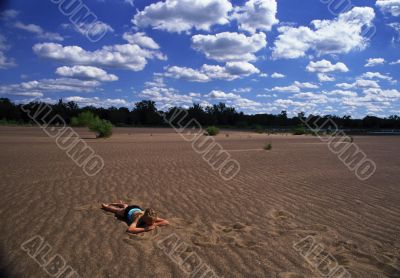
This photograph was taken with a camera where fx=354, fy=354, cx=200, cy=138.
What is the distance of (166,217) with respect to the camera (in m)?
6.62

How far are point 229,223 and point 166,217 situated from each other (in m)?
1.20

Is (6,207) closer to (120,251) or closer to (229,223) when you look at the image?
(120,251)

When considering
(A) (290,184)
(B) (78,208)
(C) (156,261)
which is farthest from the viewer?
(A) (290,184)

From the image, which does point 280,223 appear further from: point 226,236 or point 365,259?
point 365,259

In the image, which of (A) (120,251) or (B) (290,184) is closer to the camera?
(A) (120,251)

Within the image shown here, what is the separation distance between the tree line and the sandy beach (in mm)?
66914

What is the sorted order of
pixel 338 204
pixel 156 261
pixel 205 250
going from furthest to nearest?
pixel 338 204 < pixel 205 250 < pixel 156 261

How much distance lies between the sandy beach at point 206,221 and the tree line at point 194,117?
6691cm

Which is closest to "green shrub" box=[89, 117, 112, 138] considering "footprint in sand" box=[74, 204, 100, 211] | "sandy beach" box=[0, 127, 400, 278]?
"sandy beach" box=[0, 127, 400, 278]

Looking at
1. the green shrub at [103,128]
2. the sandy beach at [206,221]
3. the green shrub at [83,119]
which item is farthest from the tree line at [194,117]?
the sandy beach at [206,221]

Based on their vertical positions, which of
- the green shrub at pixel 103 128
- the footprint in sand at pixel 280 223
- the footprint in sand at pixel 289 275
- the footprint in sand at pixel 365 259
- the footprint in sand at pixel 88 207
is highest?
the green shrub at pixel 103 128

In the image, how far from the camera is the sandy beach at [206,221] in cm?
460

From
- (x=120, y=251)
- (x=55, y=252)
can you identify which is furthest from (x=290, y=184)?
(x=55, y=252)

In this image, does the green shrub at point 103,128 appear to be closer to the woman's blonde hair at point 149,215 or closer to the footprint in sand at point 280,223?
the footprint in sand at point 280,223
